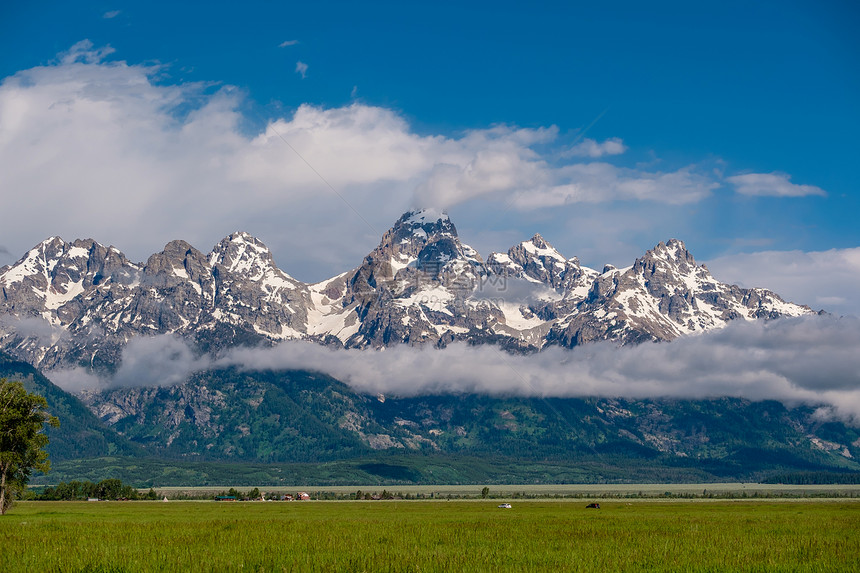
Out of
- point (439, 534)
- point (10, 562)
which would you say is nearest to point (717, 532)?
point (439, 534)

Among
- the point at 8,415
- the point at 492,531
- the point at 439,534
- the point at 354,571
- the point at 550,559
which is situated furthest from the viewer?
the point at 8,415

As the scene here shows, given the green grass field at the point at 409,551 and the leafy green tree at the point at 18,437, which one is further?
the leafy green tree at the point at 18,437

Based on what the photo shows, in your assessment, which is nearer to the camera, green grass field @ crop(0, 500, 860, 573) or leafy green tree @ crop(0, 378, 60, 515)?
green grass field @ crop(0, 500, 860, 573)

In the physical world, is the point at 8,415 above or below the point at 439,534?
above

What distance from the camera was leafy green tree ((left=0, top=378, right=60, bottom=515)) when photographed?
106 meters

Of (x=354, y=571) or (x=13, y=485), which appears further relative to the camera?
(x=13, y=485)

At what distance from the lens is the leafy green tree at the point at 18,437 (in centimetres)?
10650

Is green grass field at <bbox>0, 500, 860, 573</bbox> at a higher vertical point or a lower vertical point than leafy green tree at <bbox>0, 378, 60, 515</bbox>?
lower

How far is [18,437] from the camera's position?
10738 cm

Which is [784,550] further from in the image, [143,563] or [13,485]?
[13,485]

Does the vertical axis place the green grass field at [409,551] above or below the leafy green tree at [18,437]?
below

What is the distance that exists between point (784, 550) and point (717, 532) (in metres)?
20.3

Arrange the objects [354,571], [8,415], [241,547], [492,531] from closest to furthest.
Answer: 1. [354,571]
2. [241,547]
3. [492,531]
4. [8,415]

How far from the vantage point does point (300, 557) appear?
48312 mm
